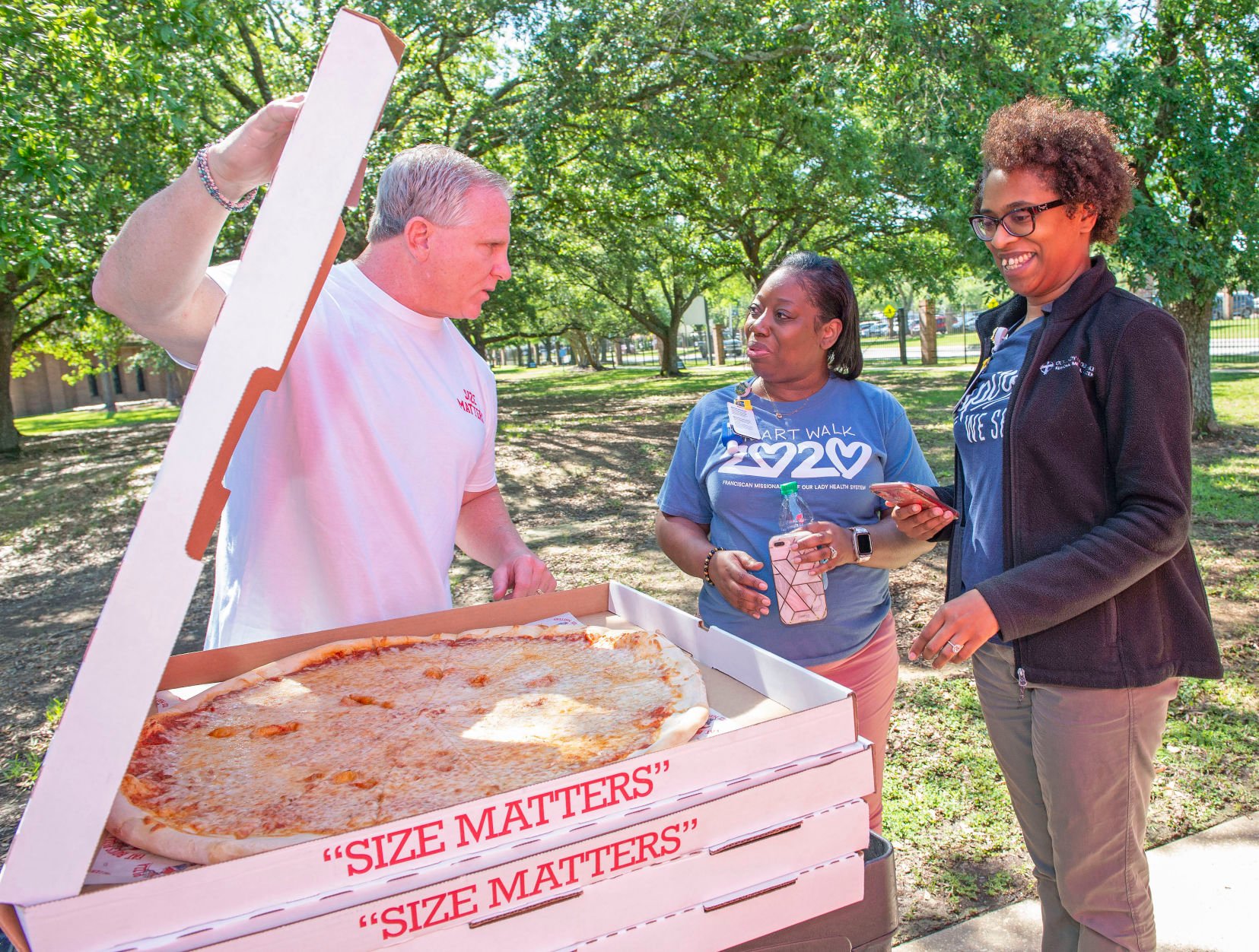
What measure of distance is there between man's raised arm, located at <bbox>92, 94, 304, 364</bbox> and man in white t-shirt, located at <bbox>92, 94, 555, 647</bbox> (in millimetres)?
75

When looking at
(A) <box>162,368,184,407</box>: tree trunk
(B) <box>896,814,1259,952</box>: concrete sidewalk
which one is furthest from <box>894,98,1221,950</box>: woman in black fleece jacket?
(A) <box>162,368,184,407</box>: tree trunk

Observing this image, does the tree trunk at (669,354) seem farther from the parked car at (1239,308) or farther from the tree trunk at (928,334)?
the parked car at (1239,308)

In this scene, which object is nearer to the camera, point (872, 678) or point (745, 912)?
point (745, 912)

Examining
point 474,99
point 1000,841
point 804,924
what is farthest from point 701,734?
point 474,99

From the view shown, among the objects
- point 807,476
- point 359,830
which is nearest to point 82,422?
point 807,476

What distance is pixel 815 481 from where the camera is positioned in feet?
8.74

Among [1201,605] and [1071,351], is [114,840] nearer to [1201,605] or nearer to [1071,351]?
[1071,351]

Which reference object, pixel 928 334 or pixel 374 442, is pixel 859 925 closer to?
pixel 374 442

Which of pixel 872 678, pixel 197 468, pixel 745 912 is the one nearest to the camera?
pixel 197 468

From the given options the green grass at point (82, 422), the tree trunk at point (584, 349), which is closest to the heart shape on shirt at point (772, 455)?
the green grass at point (82, 422)

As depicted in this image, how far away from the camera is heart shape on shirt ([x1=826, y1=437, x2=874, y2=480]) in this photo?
2.68 metres

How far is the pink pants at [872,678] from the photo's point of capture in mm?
2648

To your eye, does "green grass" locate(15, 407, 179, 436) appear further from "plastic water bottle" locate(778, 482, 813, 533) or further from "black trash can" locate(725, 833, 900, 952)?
"black trash can" locate(725, 833, 900, 952)

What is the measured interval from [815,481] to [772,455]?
0.14 metres
